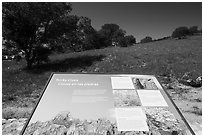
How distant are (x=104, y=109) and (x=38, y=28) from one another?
1561 cm

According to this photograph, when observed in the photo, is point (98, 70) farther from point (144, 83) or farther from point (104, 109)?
point (104, 109)

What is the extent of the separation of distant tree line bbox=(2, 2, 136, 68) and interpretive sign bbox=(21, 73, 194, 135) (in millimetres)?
13005

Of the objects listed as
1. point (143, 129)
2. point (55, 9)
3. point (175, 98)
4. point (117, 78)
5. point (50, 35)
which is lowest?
point (175, 98)

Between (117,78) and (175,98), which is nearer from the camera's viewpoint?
(117,78)

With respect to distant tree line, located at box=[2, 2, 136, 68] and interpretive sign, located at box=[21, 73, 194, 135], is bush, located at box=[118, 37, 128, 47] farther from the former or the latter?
interpretive sign, located at box=[21, 73, 194, 135]

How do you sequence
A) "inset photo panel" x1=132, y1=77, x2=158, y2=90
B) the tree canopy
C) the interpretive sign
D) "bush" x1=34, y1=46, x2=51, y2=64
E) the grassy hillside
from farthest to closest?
"bush" x1=34, y1=46, x2=51, y2=64
the tree canopy
the grassy hillside
"inset photo panel" x1=132, y1=77, x2=158, y2=90
the interpretive sign

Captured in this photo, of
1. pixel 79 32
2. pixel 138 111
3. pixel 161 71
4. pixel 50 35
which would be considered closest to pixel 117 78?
pixel 138 111

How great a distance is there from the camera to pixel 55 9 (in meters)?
19.1

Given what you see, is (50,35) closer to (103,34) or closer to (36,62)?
(36,62)

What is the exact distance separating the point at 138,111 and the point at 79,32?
17380 mm

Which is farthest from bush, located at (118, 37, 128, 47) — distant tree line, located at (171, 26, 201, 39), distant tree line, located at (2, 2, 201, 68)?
distant tree line, located at (2, 2, 201, 68)

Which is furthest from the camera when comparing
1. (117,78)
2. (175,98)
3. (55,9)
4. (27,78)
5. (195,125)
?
(55,9)

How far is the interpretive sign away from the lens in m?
4.39

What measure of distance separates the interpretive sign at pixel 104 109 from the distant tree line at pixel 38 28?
42.7ft
